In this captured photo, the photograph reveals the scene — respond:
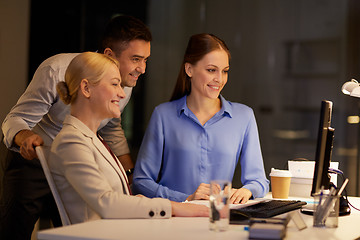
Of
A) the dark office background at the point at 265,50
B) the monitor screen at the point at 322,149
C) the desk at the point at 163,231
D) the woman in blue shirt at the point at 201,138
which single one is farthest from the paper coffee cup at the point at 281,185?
the dark office background at the point at 265,50

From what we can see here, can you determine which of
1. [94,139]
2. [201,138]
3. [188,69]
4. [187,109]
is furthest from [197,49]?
[94,139]

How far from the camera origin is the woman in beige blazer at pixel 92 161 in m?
1.87

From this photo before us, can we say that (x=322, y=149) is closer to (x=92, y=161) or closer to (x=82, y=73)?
(x=92, y=161)

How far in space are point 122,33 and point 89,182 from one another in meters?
1.19

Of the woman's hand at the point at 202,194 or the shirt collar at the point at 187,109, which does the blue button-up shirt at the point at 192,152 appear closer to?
the shirt collar at the point at 187,109

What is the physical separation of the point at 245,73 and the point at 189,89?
232 cm

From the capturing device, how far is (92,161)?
1.91 metres

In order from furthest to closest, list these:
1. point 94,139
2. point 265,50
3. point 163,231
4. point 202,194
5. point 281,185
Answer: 1. point 265,50
2. point 281,185
3. point 202,194
4. point 94,139
5. point 163,231

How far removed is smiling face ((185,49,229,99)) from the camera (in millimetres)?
2742

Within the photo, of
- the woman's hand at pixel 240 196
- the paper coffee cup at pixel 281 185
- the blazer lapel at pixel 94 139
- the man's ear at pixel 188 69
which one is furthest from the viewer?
the man's ear at pixel 188 69

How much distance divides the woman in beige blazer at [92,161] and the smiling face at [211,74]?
69cm

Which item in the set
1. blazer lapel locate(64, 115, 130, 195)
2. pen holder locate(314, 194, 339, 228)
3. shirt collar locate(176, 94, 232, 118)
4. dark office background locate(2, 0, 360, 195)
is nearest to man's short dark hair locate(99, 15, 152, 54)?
shirt collar locate(176, 94, 232, 118)

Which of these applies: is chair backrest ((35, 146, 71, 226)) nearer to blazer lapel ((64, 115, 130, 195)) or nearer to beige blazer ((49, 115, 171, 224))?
beige blazer ((49, 115, 171, 224))

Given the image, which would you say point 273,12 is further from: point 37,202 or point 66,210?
point 66,210
